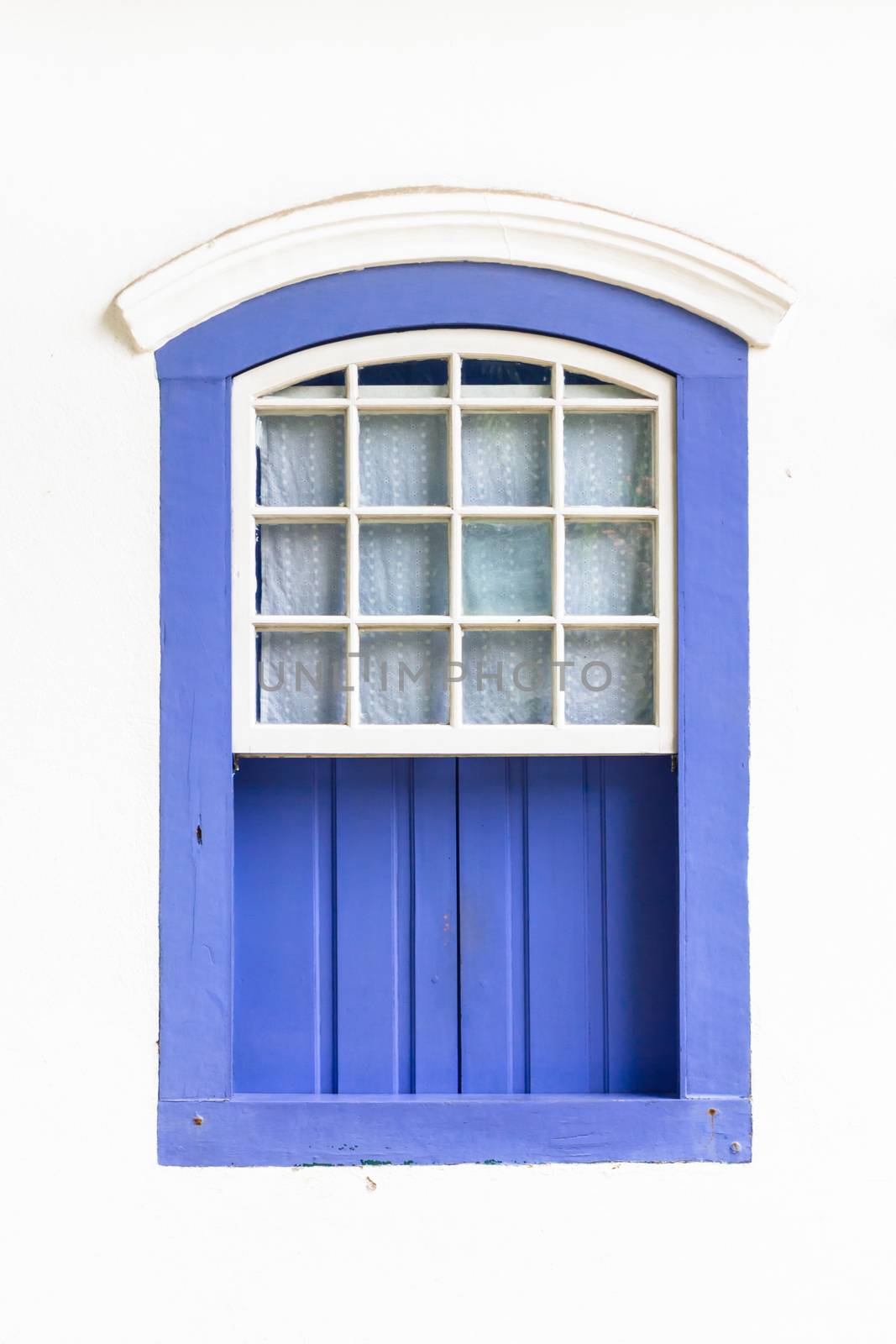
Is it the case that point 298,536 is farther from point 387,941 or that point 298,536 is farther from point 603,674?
point 387,941

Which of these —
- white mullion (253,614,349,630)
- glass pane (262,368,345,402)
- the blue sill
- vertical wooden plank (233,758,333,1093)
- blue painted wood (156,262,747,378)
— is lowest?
the blue sill

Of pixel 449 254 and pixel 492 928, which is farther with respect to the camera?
pixel 492 928

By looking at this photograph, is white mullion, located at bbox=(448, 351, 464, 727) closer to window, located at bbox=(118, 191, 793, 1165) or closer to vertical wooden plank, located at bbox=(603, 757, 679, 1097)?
window, located at bbox=(118, 191, 793, 1165)

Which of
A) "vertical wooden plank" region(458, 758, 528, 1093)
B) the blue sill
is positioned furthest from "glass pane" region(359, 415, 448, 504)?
the blue sill

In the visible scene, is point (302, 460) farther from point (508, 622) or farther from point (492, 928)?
point (492, 928)

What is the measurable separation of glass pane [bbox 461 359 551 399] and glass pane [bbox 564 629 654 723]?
0.62 m

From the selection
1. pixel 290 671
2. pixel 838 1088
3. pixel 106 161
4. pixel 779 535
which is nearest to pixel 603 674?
pixel 779 535

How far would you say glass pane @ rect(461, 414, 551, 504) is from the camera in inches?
92.4

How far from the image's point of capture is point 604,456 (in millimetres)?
2338

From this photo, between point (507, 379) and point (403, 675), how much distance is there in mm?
795

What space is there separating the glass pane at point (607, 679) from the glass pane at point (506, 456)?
1.26 feet

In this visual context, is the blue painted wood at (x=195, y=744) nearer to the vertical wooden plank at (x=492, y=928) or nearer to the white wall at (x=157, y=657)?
the white wall at (x=157, y=657)

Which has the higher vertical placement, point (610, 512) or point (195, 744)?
point (610, 512)

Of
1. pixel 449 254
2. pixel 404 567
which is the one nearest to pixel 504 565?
pixel 404 567
